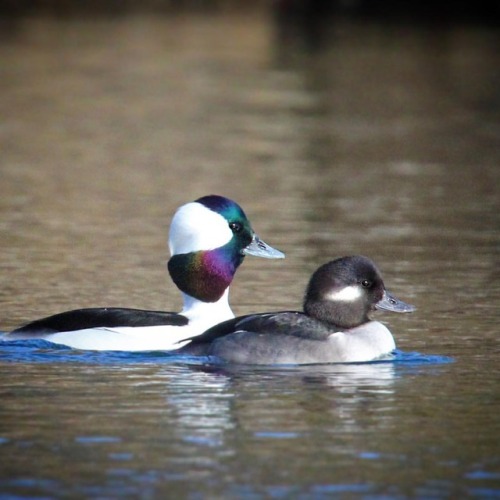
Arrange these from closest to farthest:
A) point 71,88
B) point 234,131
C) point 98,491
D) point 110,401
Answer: point 98,491 < point 110,401 < point 234,131 < point 71,88

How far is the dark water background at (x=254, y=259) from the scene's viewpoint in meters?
9.54

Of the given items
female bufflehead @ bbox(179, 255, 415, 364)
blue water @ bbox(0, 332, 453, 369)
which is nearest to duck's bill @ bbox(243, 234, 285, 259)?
female bufflehead @ bbox(179, 255, 415, 364)

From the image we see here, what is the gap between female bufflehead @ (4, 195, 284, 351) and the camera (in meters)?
13.0

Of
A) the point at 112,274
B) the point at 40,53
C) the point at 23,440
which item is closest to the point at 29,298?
the point at 112,274

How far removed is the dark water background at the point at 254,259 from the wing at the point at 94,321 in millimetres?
156

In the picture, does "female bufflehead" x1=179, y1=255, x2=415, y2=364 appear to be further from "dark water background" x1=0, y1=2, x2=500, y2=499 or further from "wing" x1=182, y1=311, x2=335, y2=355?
"dark water background" x1=0, y1=2, x2=500, y2=499

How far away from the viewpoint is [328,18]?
64375 millimetres

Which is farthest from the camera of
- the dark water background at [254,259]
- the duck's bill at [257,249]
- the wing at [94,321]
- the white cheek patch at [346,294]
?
the duck's bill at [257,249]

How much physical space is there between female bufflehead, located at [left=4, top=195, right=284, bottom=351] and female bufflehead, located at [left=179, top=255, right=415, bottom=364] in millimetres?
391

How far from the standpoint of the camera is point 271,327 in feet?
41.3

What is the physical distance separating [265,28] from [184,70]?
515 inches

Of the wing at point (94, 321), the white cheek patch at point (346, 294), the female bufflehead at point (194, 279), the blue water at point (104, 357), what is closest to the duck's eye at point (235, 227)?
the female bufflehead at point (194, 279)

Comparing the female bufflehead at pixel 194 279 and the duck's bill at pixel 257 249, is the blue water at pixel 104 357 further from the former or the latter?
the duck's bill at pixel 257 249

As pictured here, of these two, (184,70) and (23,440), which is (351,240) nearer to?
(23,440)
